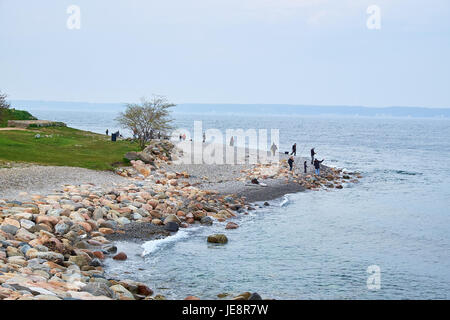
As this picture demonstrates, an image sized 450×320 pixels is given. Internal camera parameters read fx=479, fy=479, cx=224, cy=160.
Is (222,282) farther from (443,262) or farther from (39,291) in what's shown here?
(443,262)

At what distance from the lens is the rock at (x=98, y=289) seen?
49.5ft

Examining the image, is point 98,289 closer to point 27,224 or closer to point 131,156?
point 27,224

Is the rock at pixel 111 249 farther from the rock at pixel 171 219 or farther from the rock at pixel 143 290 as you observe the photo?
the rock at pixel 171 219

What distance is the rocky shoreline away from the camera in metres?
15.8

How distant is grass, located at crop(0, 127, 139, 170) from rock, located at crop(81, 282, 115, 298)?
2336cm

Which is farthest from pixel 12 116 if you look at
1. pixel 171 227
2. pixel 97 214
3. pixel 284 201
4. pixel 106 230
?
pixel 106 230

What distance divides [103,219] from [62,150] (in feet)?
73.9

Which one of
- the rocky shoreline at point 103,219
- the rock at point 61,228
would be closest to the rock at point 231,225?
the rocky shoreline at point 103,219

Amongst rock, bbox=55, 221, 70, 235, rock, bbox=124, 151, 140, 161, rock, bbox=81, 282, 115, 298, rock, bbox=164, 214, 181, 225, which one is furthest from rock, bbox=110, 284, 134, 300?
rock, bbox=124, 151, 140, 161

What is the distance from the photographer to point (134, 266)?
2009 cm

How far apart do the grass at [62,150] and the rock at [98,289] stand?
76.6 ft

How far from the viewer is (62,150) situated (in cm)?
4538

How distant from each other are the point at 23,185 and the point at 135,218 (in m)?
7.67
